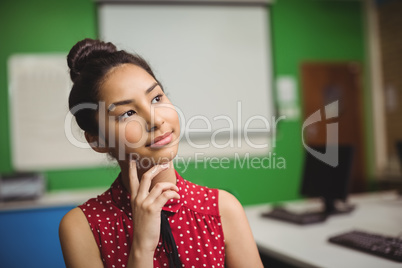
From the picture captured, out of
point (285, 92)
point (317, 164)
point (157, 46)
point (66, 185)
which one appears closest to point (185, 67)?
point (157, 46)

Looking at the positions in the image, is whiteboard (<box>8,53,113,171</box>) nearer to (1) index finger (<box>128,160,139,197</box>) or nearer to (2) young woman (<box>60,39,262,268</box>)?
(2) young woman (<box>60,39,262,268</box>)

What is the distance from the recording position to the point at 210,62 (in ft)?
12.1

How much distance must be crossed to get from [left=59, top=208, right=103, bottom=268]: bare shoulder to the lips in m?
0.29

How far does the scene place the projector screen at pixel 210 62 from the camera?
3.53 meters

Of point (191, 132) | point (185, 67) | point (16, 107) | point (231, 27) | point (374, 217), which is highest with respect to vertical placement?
point (231, 27)

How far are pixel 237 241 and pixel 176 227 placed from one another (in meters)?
0.19

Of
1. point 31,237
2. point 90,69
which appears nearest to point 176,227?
point 90,69

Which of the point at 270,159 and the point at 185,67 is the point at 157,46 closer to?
the point at 185,67

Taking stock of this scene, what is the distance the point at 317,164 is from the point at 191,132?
1.66 meters

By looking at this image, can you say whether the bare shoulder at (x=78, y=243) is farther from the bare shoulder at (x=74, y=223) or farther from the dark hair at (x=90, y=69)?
the dark hair at (x=90, y=69)

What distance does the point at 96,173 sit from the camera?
348 centimetres

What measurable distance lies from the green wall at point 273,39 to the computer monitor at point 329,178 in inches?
35.0

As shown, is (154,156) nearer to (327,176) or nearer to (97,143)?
(97,143)

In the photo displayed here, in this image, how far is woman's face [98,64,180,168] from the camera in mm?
894
